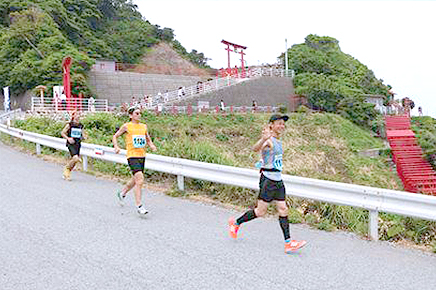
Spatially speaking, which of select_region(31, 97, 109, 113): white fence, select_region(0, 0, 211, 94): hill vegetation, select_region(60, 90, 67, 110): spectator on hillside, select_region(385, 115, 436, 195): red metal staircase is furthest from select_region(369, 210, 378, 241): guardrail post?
select_region(0, 0, 211, 94): hill vegetation

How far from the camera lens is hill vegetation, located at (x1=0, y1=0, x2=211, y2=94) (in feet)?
119

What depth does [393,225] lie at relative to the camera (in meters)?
5.72

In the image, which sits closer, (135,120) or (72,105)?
(135,120)

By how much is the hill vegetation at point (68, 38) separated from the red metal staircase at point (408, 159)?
25.4 metres

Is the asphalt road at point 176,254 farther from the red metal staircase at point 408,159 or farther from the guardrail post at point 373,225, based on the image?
the red metal staircase at point 408,159

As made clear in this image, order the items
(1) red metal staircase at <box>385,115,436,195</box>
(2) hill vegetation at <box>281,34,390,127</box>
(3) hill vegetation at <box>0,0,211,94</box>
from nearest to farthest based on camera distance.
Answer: (1) red metal staircase at <box>385,115,436,195</box>, (3) hill vegetation at <box>0,0,211,94</box>, (2) hill vegetation at <box>281,34,390,127</box>

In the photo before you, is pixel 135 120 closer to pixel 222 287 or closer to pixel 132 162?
pixel 132 162

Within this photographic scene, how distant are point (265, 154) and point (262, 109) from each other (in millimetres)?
33776

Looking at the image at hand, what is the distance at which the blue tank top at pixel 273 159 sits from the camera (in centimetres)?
489

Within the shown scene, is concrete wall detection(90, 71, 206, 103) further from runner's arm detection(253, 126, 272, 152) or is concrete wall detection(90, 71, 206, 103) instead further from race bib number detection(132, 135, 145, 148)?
runner's arm detection(253, 126, 272, 152)

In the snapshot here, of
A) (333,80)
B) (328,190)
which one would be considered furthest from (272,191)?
(333,80)

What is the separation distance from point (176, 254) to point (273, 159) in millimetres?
1558

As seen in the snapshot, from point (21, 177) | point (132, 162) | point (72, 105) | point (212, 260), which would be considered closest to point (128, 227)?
point (132, 162)

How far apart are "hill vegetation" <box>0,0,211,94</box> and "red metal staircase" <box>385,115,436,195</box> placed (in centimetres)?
2542
